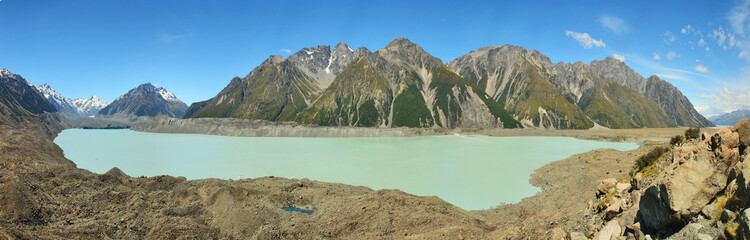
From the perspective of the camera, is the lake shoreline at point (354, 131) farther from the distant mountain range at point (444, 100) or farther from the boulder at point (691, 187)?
the boulder at point (691, 187)

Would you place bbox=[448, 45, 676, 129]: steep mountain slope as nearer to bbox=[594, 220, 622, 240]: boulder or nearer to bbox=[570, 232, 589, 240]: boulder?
bbox=[570, 232, 589, 240]: boulder

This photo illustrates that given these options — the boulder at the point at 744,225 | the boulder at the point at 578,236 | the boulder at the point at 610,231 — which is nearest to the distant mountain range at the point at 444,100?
the boulder at the point at 578,236

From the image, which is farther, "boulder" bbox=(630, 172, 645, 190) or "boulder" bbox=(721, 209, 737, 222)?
"boulder" bbox=(630, 172, 645, 190)

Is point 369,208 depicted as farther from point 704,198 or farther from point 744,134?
point 744,134

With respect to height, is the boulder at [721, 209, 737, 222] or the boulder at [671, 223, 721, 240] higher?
the boulder at [721, 209, 737, 222]

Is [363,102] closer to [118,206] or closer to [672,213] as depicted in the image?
A: [118,206]

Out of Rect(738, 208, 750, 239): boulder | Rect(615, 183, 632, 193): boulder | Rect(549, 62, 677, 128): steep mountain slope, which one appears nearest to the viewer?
Rect(738, 208, 750, 239): boulder

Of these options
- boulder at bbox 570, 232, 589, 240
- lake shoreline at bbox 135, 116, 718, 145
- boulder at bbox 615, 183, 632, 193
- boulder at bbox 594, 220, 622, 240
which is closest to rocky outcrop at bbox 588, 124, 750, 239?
boulder at bbox 594, 220, 622, 240
